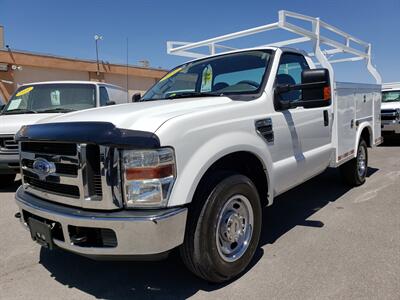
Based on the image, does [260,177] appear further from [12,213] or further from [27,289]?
[12,213]

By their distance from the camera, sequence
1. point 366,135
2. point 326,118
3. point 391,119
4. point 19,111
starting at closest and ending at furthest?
1. point 326,118
2. point 366,135
3. point 19,111
4. point 391,119

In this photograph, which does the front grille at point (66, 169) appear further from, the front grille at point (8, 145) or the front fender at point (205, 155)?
the front grille at point (8, 145)

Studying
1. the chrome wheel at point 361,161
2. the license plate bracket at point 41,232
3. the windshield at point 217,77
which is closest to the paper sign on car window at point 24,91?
the windshield at point 217,77

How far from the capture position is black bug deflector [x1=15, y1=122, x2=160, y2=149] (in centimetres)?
236

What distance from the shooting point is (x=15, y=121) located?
6055 millimetres

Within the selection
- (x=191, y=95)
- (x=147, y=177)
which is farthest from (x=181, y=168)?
(x=191, y=95)

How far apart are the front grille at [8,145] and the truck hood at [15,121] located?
0.34ft

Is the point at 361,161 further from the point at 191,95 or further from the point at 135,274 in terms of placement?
the point at 135,274

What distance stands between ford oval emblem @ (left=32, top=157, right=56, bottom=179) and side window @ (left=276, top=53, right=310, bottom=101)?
7.35 ft

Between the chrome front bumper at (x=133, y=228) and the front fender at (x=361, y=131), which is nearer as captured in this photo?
the chrome front bumper at (x=133, y=228)

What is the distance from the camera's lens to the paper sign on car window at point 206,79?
410cm

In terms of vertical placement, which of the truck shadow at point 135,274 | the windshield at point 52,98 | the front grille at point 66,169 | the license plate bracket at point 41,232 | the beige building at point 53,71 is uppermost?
the beige building at point 53,71

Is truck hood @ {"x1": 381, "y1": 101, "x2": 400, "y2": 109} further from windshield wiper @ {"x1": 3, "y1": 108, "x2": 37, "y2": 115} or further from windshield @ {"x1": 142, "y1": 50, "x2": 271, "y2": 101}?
windshield wiper @ {"x1": 3, "y1": 108, "x2": 37, "y2": 115}

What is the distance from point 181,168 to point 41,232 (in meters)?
A: 1.19
